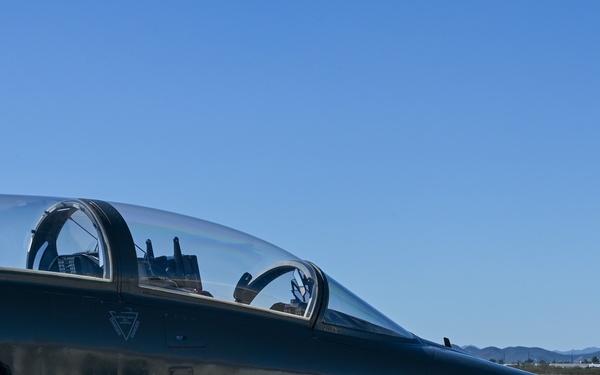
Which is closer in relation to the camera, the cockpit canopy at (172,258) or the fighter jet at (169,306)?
the fighter jet at (169,306)

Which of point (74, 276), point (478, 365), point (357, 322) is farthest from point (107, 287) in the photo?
point (478, 365)

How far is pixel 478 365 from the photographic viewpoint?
8664mm

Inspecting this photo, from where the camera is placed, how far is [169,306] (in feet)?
23.1

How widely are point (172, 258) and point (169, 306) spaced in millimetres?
636

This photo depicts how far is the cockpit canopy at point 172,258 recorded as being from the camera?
23.1 feet

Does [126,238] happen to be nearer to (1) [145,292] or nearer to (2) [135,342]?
(1) [145,292]

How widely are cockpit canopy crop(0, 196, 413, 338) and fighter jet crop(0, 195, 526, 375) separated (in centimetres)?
1

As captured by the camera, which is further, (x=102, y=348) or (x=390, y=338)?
(x=390, y=338)

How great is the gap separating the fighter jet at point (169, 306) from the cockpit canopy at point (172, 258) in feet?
0.04

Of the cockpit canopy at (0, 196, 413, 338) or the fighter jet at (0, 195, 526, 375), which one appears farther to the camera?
the cockpit canopy at (0, 196, 413, 338)

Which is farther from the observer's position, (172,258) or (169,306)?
(172,258)

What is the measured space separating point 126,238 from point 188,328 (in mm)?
814

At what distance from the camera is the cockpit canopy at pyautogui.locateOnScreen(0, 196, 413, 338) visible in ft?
23.1

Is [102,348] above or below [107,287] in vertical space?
below
